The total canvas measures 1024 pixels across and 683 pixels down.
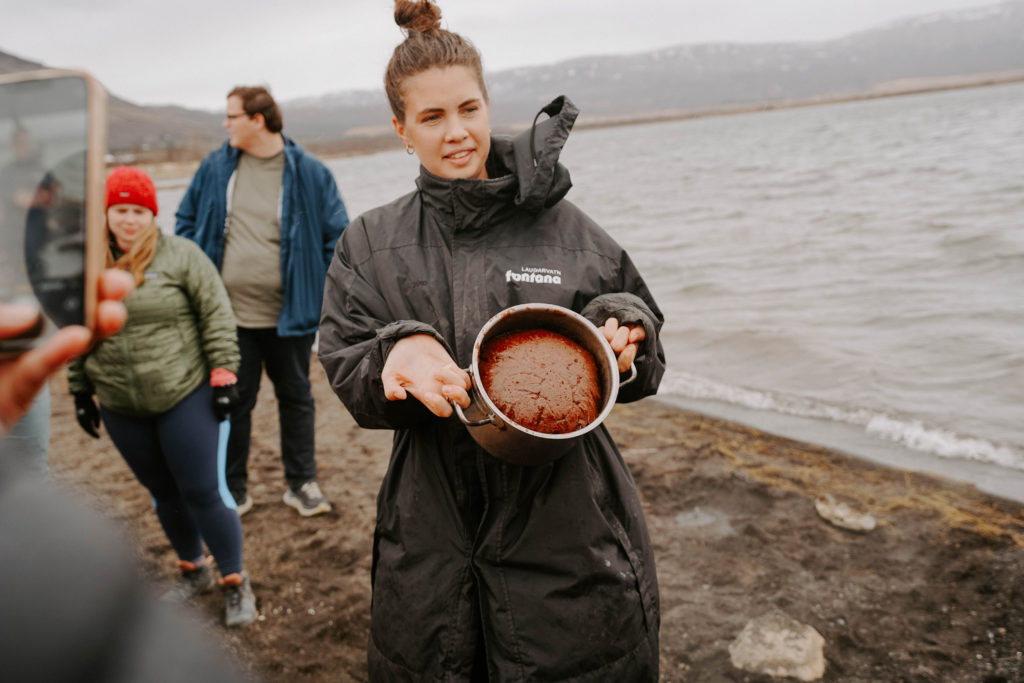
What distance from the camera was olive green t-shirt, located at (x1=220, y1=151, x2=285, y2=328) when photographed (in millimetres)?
3941

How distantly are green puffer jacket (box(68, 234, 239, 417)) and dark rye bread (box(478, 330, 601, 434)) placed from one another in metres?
2.11

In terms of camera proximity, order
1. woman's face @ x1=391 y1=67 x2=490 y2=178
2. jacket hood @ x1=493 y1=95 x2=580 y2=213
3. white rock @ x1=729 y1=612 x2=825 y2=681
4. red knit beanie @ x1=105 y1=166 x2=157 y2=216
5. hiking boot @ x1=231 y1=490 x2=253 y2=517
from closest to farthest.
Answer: jacket hood @ x1=493 y1=95 x2=580 y2=213, woman's face @ x1=391 y1=67 x2=490 y2=178, white rock @ x1=729 y1=612 x2=825 y2=681, red knit beanie @ x1=105 y1=166 x2=157 y2=216, hiking boot @ x1=231 y1=490 x2=253 y2=517

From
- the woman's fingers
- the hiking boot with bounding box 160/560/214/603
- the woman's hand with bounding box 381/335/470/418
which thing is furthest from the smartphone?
the hiking boot with bounding box 160/560/214/603

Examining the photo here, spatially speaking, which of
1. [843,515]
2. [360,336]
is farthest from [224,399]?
[843,515]

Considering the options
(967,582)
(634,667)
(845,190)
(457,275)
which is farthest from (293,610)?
(845,190)

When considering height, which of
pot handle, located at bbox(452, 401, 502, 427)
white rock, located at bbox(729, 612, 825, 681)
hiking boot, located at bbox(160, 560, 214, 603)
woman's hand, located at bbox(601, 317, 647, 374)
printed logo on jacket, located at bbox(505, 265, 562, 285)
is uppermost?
printed logo on jacket, located at bbox(505, 265, 562, 285)

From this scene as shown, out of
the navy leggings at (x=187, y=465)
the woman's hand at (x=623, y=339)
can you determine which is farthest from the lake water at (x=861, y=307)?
the navy leggings at (x=187, y=465)

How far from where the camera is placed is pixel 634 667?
1895 millimetres

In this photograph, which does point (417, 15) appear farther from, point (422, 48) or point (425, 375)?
point (425, 375)

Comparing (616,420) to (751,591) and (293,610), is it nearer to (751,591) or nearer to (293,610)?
(751,591)

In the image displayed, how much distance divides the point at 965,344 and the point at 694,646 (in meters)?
5.77

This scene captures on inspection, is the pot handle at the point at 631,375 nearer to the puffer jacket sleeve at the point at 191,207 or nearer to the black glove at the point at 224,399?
the black glove at the point at 224,399

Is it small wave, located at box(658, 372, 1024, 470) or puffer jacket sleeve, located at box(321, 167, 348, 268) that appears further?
small wave, located at box(658, 372, 1024, 470)

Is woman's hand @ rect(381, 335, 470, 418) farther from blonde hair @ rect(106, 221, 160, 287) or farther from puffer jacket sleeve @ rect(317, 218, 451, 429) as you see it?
blonde hair @ rect(106, 221, 160, 287)
